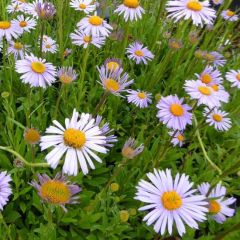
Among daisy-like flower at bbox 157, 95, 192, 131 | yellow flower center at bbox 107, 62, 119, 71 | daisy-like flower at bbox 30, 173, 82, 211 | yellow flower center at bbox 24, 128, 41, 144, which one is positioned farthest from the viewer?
yellow flower center at bbox 107, 62, 119, 71

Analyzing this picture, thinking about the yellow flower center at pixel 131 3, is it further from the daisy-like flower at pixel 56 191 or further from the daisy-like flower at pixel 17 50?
the daisy-like flower at pixel 56 191

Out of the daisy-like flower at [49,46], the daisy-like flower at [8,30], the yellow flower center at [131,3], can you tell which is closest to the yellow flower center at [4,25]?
the daisy-like flower at [8,30]

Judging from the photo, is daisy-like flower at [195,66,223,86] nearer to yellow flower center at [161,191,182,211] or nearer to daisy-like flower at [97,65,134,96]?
daisy-like flower at [97,65,134,96]

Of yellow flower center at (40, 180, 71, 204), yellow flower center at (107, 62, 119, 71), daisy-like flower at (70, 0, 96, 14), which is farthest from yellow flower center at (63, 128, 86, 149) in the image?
daisy-like flower at (70, 0, 96, 14)

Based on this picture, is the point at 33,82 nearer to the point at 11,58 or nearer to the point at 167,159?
the point at 11,58

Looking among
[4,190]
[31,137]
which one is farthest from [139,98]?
[4,190]

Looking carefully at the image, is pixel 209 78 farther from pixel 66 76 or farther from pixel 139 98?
pixel 66 76
